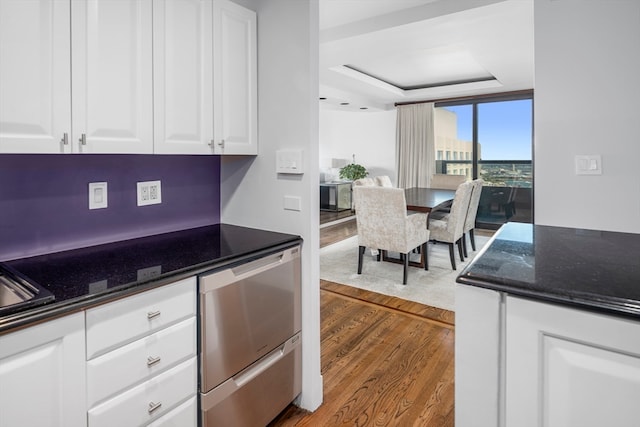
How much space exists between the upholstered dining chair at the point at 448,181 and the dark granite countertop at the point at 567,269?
4.64 meters

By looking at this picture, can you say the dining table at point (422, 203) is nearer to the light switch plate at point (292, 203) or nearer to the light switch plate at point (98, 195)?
the light switch plate at point (292, 203)

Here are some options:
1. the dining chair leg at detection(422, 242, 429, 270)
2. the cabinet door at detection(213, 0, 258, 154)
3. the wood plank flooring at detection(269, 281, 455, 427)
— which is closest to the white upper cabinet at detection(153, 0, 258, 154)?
the cabinet door at detection(213, 0, 258, 154)

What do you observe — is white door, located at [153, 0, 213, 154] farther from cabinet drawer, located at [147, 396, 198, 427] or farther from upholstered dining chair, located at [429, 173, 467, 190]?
upholstered dining chair, located at [429, 173, 467, 190]

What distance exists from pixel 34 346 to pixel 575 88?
2.70 meters

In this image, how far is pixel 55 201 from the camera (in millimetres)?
1539

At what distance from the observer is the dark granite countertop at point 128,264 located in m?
1.09

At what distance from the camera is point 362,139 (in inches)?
322

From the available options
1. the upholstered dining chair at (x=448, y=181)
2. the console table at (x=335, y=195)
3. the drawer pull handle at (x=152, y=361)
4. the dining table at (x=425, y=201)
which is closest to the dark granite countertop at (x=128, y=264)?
the drawer pull handle at (x=152, y=361)

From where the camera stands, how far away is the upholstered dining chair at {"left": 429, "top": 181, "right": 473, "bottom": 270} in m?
4.21

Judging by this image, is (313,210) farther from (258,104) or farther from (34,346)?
(34,346)

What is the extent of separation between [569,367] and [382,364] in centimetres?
165

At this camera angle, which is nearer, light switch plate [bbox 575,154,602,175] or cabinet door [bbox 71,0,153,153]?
cabinet door [bbox 71,0,153,153]

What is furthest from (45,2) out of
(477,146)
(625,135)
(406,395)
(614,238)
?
(477,146)

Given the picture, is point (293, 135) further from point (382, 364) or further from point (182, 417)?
point (382, 364)
